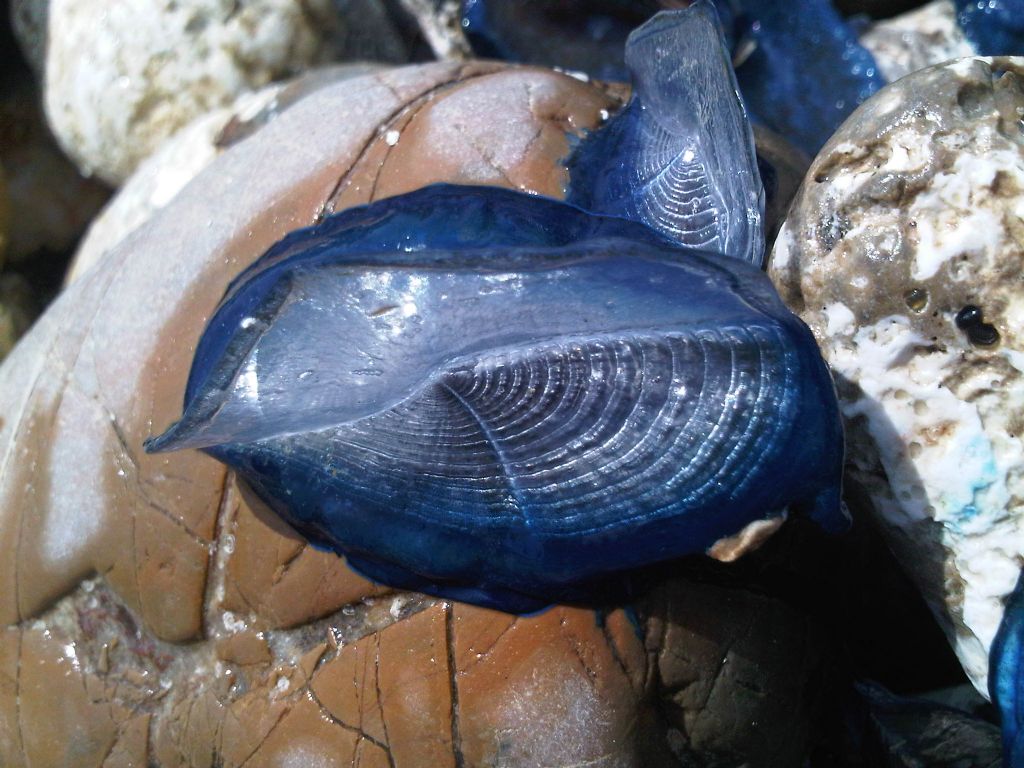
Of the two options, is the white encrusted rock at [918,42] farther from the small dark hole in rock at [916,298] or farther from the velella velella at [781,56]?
the small dark hole in rock at [916,298]

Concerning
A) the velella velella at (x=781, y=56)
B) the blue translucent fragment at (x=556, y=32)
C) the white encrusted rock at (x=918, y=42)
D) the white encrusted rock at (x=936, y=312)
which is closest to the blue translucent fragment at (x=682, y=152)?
the white encrusted rock at (x=936, y=312)

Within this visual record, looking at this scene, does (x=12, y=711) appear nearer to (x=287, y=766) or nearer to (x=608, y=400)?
(x=287, y=766)

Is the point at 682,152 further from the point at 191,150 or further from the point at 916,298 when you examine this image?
the point at 191,150

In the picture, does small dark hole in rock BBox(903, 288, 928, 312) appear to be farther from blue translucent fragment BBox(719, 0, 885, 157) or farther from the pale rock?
the pale rock

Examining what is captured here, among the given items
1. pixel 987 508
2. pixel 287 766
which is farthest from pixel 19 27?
pixel 987 508

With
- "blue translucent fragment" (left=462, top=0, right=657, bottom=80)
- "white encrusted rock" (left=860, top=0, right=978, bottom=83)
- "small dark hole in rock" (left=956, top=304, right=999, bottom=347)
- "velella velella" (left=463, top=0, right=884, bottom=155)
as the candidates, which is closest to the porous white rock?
"blue translucent fragment" (left=462, top=0, right=657, bottom=80)

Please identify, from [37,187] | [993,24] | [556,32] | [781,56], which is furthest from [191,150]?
[993,24]
